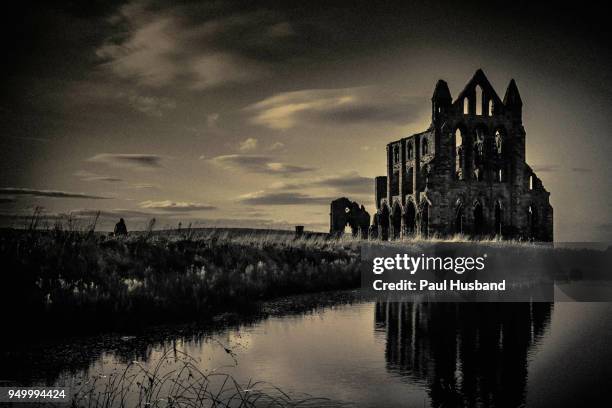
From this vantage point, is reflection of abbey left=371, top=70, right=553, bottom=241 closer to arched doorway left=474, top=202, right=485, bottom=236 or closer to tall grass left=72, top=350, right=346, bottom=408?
arched doorway left=474, top=202, right=485, bottom=236

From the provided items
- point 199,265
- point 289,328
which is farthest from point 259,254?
point 289,328

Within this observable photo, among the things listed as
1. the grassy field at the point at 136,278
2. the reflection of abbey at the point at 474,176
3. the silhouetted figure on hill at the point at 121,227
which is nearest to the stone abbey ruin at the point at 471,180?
the reflection of abbey at the point at 474,176

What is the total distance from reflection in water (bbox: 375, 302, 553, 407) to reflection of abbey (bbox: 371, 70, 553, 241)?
30.5 metres

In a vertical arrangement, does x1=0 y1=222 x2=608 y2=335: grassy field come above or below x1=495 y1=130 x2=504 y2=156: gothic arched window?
below

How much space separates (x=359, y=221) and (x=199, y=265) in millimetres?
33050

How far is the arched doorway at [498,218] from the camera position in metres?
48.9

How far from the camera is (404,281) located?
2395cm

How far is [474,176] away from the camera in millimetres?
49562

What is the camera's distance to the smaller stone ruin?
1982 inches

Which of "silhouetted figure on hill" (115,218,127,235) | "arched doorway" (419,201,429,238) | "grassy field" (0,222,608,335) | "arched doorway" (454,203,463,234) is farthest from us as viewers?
"arched doorway" (454,203,463,234)

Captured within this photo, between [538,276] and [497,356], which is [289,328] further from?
[538,276]

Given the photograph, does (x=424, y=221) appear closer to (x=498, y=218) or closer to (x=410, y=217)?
(x=410, y=217)

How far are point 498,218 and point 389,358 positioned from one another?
138ft

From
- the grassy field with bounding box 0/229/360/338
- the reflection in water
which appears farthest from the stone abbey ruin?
the reflection in water
